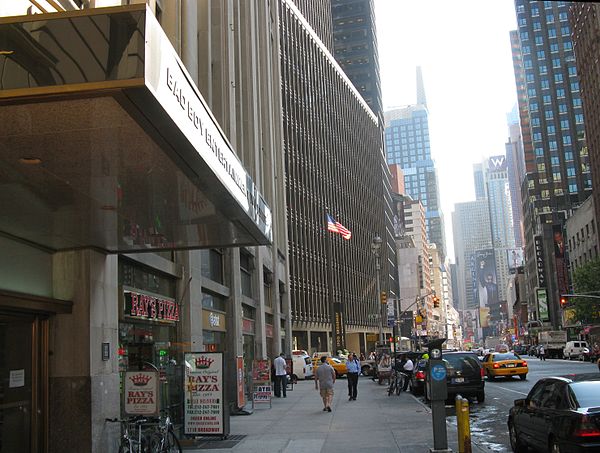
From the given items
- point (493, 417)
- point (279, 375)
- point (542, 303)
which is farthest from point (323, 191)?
point (542, 303)

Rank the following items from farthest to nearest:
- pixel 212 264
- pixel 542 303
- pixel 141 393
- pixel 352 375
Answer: pixel 542 303 → pixel 352 375 → pixel 212 264 → pixel 141 393

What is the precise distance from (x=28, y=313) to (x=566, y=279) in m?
103

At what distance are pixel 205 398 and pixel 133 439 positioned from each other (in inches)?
120

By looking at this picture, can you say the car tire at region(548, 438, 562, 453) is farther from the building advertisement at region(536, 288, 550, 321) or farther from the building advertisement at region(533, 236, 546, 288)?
the building advertisement at region(533, 236, 546, 288)

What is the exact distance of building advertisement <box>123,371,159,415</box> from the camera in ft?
36.1

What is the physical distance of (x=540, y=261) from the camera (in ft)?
421

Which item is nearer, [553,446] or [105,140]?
[105,140]

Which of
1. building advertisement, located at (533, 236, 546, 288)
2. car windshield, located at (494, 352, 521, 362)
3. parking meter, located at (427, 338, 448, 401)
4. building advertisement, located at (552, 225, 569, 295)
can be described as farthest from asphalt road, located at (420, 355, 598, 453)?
building advertisement, located at (533, 236, 546, 288)

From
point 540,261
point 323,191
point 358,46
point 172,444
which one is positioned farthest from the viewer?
point 358,46

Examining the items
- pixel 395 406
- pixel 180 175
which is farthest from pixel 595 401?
pixel 395 406

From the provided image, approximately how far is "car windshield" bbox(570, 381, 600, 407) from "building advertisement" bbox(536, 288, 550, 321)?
118435 mm

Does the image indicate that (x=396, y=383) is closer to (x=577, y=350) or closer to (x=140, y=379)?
(x=140, y=379)

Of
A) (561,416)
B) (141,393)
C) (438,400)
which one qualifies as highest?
(141,393)

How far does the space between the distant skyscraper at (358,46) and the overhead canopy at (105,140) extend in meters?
130
